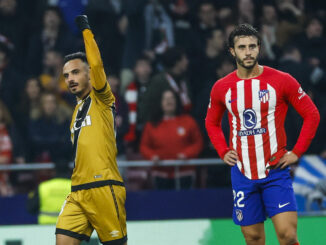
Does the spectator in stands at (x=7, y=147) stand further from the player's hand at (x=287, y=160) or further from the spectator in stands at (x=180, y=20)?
the player's hand at (x=287, y=160)

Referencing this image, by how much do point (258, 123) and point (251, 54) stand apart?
0.56 m

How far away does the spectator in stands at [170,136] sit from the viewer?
9.85 meters

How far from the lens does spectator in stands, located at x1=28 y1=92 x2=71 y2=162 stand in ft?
33.7

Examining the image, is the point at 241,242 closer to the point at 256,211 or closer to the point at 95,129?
the point at 256,211

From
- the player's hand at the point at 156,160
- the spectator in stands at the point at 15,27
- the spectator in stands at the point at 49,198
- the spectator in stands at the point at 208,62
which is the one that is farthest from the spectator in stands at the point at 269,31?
the spectator in stands at the point at 49,198

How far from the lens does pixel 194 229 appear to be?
7488 mm

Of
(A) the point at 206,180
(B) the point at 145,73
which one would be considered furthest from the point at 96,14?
(A) the point at 206,180

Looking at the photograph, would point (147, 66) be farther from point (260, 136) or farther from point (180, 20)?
point (260, 136)

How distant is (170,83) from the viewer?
10078 millimetres

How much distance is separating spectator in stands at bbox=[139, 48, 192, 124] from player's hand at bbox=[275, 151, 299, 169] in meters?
3.83

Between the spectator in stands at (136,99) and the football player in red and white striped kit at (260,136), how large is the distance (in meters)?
3.99

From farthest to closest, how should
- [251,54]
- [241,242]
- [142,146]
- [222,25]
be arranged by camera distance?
[222,25]
[142,146]
[241,242]
[251,54]

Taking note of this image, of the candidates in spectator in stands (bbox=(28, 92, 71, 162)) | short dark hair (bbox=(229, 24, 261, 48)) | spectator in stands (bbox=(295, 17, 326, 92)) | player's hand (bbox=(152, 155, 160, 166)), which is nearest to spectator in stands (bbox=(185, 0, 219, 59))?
spectator in stands (bbox=(295, 17, 326, 92))

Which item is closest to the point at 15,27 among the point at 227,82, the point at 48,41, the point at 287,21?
the point at 48,41
